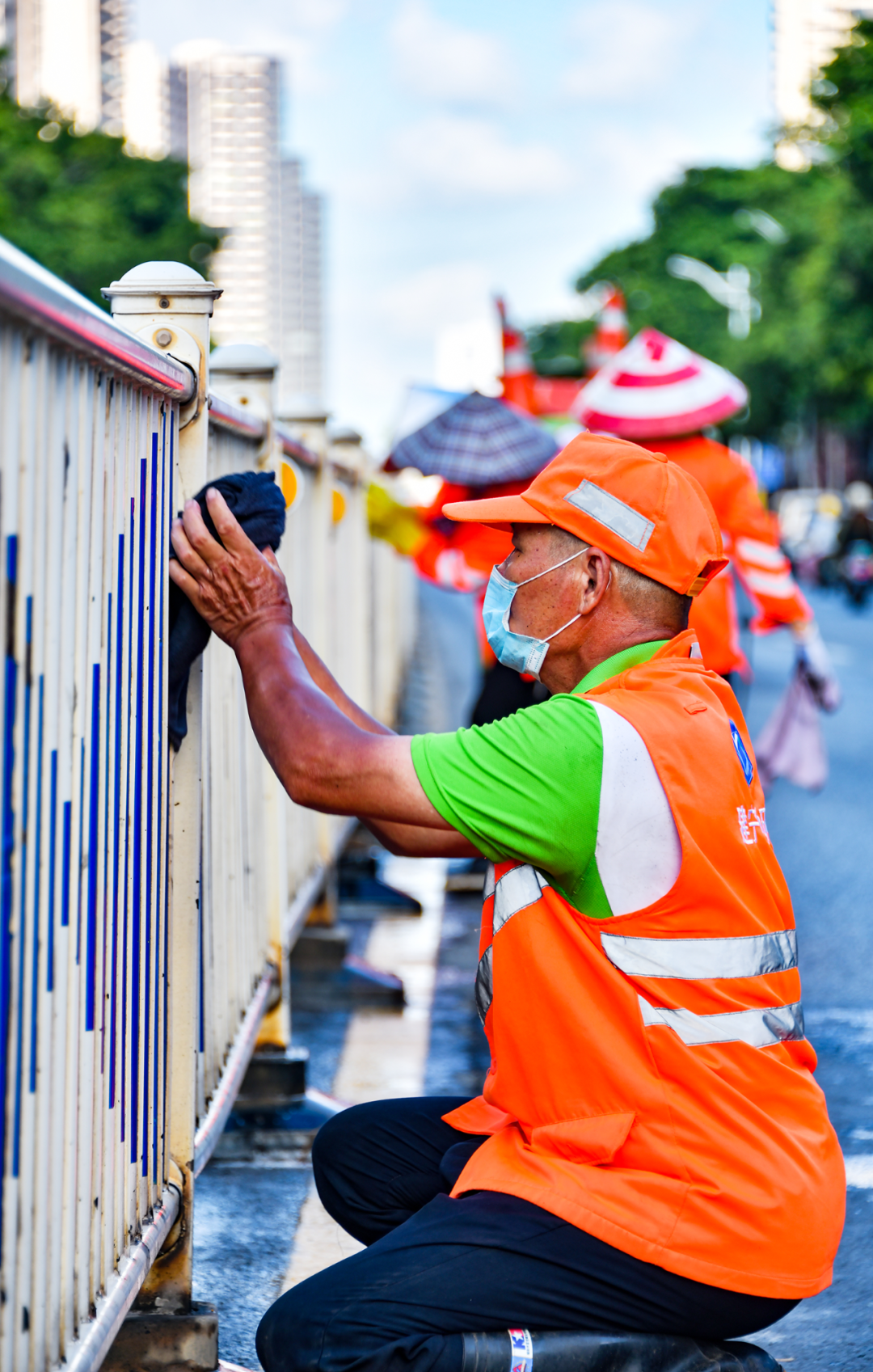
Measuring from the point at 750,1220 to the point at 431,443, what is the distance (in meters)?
5.06

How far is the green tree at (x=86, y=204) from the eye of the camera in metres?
38.7

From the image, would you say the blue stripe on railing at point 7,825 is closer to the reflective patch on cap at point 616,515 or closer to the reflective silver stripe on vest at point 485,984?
the reflective silver stripe on vest at point 485,984

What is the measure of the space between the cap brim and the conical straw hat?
3.38m

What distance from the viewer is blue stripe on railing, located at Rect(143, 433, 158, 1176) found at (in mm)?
2521

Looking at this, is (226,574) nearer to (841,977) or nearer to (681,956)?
(681,956)

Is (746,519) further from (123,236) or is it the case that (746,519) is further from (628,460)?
(123,236)

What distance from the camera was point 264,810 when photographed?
4.27m

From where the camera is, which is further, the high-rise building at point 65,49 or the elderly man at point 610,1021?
the high-rise building at point 65,49

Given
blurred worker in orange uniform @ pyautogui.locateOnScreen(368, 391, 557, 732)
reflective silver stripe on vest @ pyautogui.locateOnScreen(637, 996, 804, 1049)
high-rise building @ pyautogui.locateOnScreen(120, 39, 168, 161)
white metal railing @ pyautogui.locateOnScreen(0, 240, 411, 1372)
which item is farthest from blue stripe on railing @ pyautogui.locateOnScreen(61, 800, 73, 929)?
high-rise building @ pyautogui.locateOnScreen(120, 39, 168, 161)

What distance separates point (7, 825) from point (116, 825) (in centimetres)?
53

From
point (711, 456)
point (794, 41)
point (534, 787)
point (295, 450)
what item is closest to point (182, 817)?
point (534, 787)

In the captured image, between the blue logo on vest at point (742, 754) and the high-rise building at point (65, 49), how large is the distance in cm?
14725

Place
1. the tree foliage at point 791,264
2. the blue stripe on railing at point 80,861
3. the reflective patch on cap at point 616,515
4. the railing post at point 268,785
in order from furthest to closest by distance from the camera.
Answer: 1. the tree foliage at point 791,264
2. the railing post at point 268,785
3. the reflective patch on cap at point 616,515
4. the blue stripe on railing at point 80,861

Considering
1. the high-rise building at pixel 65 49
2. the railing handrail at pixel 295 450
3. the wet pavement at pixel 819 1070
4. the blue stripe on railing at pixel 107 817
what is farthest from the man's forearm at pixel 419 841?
the high-rise building at pixel 65 49
